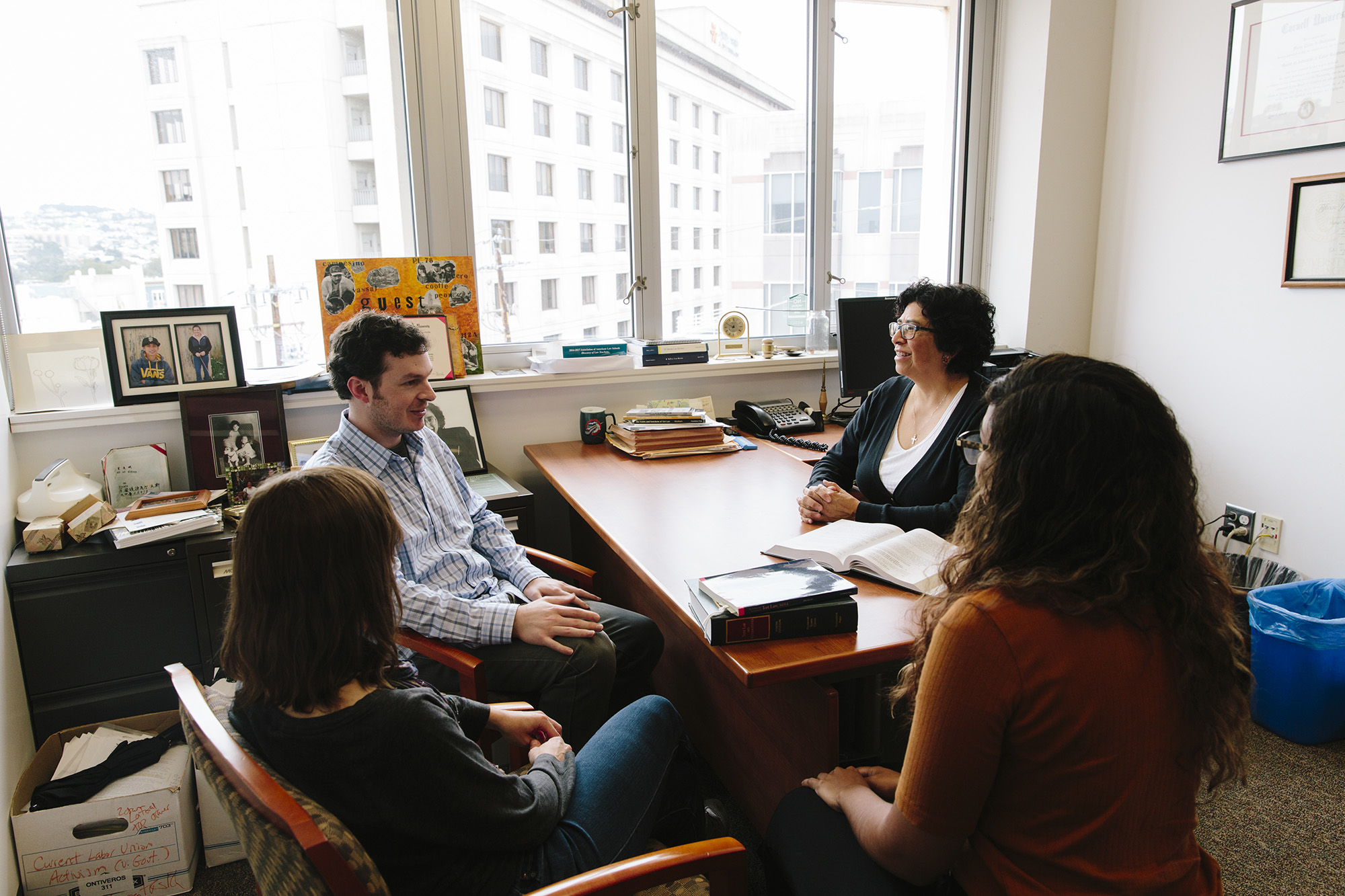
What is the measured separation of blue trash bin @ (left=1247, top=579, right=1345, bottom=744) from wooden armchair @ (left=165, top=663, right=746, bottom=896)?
1.83 meters

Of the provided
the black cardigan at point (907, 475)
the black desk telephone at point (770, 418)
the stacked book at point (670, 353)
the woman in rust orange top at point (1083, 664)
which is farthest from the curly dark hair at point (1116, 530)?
the stacked book at point (670, 353)

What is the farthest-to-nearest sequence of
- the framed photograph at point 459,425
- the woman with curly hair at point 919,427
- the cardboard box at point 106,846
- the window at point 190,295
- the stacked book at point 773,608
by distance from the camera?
the framed photograph at point 459,425 < the window at point 190,295 < the woman with curly hair at point 919,427 < the cardboard box at point 106,846 < the stacked book at point 773,608

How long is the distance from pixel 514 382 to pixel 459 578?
109 cm

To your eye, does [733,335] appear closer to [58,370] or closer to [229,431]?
[229,431]

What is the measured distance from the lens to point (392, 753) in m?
0.96

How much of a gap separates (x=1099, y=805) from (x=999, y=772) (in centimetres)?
10

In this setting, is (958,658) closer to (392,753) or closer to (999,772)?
(999,772)

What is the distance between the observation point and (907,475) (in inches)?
82.0

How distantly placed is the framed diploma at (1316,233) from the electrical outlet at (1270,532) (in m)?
0.82

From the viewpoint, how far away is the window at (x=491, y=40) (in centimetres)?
286

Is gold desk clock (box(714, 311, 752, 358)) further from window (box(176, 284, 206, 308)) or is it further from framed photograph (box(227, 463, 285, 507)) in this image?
window (box(176, 284, 206, 308))

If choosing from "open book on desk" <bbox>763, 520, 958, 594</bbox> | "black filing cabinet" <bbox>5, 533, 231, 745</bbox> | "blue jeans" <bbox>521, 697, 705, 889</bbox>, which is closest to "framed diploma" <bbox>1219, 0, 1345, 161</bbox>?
"open book on desk" <bbox>763, 520, 958, 594</bbox>

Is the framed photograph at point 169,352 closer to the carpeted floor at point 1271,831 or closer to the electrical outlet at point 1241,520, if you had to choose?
the carpeted floor at point 1271,831

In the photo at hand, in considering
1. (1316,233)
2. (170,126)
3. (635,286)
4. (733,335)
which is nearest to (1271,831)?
(1316,233)
